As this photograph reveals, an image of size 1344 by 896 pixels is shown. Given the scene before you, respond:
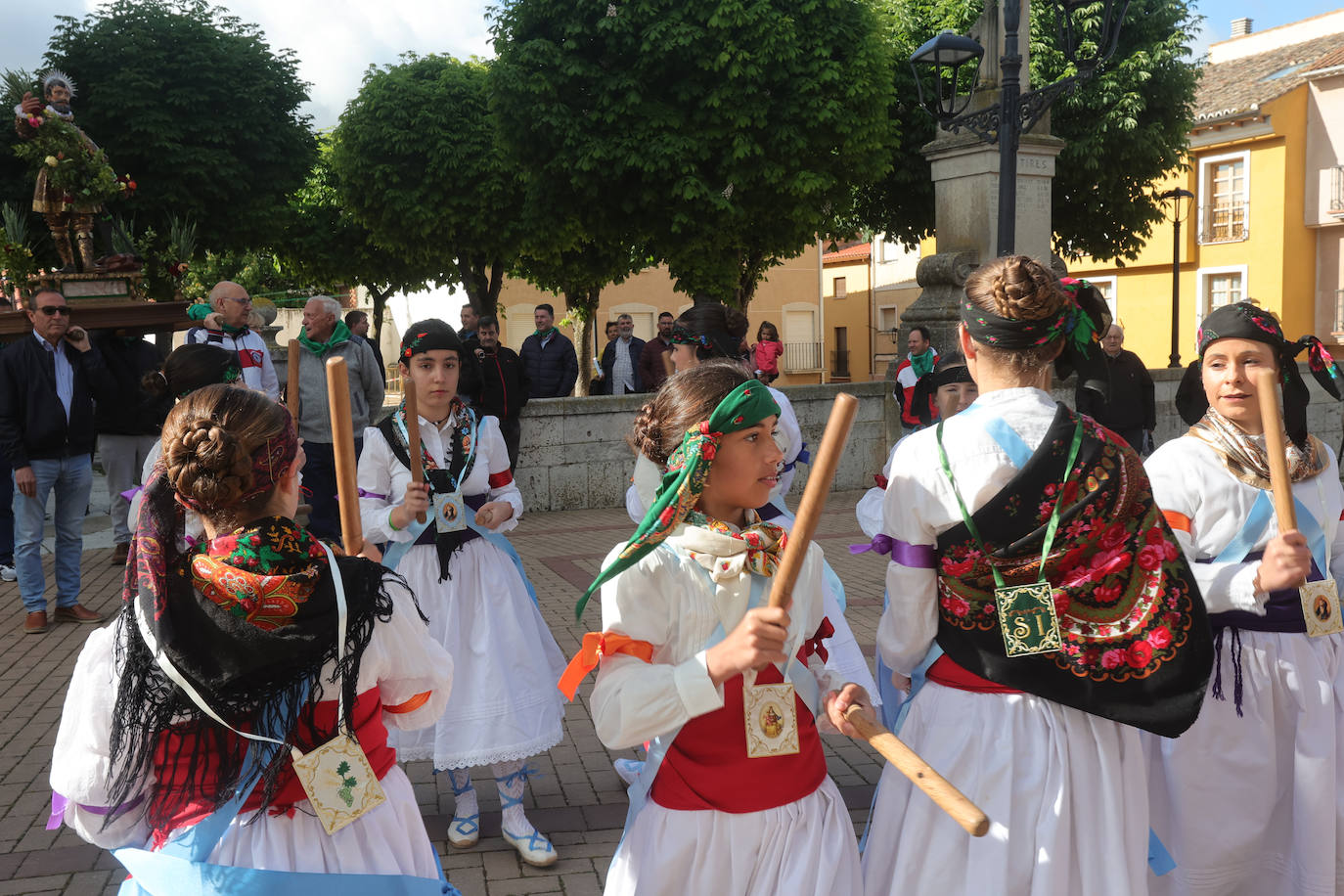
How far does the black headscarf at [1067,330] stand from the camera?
256 cm

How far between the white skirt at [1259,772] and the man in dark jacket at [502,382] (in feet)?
27.0

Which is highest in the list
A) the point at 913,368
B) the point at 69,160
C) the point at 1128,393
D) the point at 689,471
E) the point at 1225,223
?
the point at 1225,223

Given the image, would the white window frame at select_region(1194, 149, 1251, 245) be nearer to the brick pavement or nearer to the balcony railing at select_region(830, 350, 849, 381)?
the balcony railing at select_region(830, 350, 849, 381)

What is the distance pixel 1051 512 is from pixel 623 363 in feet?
39.5

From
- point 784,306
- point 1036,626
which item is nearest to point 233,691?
point 1036,626

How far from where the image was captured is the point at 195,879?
2.17 m

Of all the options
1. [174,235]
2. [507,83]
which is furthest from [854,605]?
[507,83]

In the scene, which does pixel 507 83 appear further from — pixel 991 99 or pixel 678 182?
pixel 991 99

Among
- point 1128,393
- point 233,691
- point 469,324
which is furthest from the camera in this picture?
point 469,324

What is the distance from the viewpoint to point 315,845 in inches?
88.8

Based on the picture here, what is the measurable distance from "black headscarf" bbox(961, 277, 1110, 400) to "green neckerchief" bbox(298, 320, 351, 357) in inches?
221

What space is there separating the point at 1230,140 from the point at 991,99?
79.6ft

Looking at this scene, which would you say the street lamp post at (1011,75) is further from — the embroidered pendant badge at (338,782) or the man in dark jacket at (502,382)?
the embroidered pendant badge at (338,782)

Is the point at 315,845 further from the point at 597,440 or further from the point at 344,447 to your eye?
the point at 597,440
